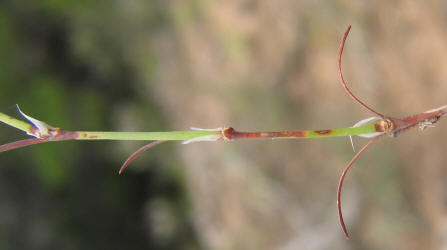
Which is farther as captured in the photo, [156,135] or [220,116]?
[220,116]

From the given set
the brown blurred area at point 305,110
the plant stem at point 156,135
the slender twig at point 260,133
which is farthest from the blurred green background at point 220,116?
the plant stem at point 156,135

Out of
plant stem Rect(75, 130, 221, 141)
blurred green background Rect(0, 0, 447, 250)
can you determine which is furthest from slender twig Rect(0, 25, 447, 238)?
blurred green background Rect(0, 0, 447, 250)

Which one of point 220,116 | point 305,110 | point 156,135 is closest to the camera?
point 156,135

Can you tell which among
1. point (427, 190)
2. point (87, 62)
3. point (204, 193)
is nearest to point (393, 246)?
point (427, 190)

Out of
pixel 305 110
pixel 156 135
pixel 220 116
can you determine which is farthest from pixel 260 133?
pixel 220 116

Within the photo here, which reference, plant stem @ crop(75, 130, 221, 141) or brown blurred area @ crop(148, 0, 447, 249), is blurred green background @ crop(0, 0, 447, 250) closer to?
brown blurred area @ crop(148, 0, 447, 249)

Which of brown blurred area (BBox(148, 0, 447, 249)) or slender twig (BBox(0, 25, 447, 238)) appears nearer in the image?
slender twig (BBox(0, 25, 447, 238))

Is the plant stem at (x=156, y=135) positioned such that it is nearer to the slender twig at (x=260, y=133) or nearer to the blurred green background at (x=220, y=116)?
the slender twig at (x=260, y=133)

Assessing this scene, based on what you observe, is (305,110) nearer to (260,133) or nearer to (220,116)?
(220,116)
